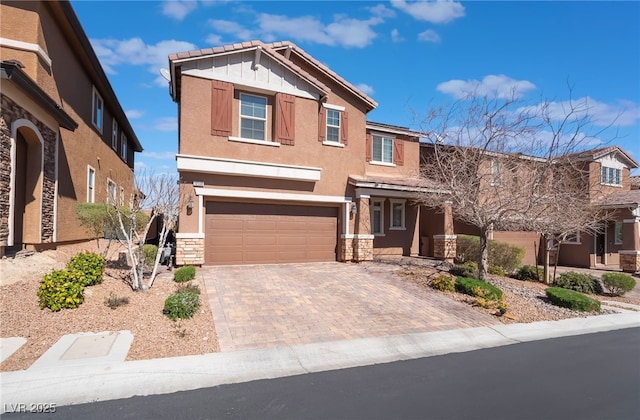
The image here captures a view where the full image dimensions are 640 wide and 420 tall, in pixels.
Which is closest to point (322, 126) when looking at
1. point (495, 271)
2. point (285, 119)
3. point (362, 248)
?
point (285, 119)

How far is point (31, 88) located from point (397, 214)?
14393 millimetres

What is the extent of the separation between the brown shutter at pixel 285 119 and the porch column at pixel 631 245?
17.7 metres

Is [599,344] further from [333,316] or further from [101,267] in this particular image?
[101,267]

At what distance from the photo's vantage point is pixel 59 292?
742 cm

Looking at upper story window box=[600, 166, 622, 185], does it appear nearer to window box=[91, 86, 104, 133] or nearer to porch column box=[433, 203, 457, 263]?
porch column box=[433, 203, 457, 263]

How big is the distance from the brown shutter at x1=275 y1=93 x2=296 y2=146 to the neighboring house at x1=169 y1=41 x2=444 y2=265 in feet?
0.12

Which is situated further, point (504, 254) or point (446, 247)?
point (446, 247)

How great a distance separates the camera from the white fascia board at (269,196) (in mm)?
Answer: 12984

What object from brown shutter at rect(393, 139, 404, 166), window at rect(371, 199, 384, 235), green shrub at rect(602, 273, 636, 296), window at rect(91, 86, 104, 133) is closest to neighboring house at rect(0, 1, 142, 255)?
window at rect(91, 86, 104, 133)

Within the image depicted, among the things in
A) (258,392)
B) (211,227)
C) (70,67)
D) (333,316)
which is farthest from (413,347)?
(70,67)

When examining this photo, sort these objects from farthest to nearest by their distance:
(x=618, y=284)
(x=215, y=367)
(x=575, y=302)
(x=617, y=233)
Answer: (x=617, y=233) → (x=618, y=284) → (x=575, y=302) → (x=215, y=367)

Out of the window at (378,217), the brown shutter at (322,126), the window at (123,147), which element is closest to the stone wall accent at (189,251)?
the brown shutter at (322,126)

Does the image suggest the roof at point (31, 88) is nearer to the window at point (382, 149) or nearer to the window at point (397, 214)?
the window at point (382, 149)

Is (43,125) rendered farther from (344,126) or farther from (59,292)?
→ (344,126)
